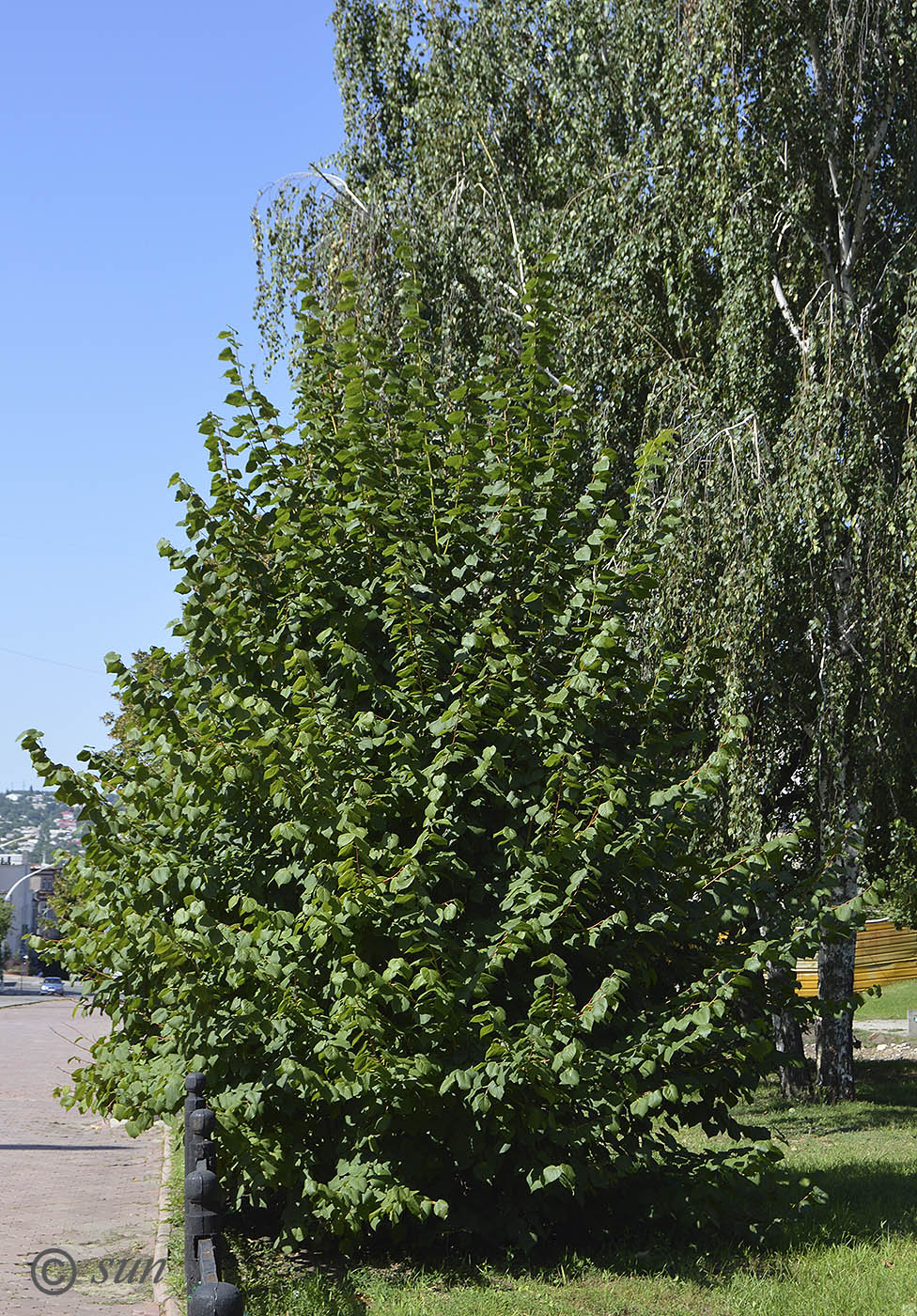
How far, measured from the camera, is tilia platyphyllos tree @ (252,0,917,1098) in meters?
11.2

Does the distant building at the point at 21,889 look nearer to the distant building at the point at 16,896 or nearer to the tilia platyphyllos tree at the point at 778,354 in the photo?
the distant building at the point at 16,896

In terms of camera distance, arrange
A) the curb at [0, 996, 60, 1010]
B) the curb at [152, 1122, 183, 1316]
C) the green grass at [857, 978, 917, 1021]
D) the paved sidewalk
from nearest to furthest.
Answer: the curb at [152, 1122, 183, 1316]
the paved sidewalk
the green grass at [857, 978, 917, 1021]
the curb at [0, 996, 60, 1010]

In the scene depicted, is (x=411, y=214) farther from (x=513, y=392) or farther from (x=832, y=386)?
(x=513, y=392)

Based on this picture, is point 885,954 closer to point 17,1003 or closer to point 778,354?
point 778,354

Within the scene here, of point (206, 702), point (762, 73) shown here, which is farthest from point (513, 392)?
point (762, 73)

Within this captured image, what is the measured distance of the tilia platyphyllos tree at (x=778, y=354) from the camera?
11.2m

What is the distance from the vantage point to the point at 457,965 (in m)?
6.46

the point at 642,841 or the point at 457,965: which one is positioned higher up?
the point at 642,841

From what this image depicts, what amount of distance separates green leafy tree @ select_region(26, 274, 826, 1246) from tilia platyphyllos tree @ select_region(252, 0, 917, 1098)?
353 cm

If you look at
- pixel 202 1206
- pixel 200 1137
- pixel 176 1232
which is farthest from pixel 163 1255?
pixel 202 1206

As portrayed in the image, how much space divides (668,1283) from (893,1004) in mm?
31147

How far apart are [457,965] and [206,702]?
2.18 m

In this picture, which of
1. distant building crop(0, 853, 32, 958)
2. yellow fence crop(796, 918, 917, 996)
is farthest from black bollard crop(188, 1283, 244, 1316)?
distant building crop(0, 853, 32, 958)

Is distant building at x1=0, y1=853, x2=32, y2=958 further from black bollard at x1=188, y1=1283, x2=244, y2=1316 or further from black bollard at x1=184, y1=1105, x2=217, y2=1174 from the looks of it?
black bollard at x1=188, y1=1283, x2=244, y2=1316
